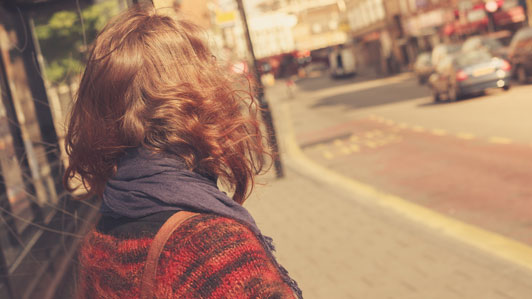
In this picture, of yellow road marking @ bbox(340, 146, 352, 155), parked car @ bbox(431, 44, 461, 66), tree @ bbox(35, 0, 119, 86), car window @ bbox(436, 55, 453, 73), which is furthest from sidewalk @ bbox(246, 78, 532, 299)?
parked car @ bbox(431, 44, 461, 66)

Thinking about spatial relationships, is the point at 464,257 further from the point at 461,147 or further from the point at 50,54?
the point at 461,147

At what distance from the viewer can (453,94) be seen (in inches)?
815

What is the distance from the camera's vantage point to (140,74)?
148 cm

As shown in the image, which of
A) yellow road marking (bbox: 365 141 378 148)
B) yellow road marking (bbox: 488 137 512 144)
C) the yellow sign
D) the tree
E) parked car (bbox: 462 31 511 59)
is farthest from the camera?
parked car (bbox: 462 31 511 59)

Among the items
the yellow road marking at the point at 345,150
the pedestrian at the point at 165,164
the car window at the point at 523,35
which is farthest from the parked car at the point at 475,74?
the pedestrian at the point at 165,164

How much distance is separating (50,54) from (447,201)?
490 cm

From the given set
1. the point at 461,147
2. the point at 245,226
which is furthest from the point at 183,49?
the point at 461,147

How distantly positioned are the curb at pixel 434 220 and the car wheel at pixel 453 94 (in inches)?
361

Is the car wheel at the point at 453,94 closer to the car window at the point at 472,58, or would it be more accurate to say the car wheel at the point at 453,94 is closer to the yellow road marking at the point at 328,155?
the car window at the point at 472,58

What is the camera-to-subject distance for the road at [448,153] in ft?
24.6

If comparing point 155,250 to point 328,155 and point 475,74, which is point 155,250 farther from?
point 475,74

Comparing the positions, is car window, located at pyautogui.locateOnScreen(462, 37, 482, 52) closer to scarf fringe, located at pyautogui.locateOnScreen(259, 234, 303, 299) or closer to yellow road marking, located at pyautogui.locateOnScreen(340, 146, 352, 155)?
yellow road marking, located at pyautogui.locateOnScreen(340, 146, 352, 155)

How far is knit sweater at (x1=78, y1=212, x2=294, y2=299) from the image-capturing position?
131cm

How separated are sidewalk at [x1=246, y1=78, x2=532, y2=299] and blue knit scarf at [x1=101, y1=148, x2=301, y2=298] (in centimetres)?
353
